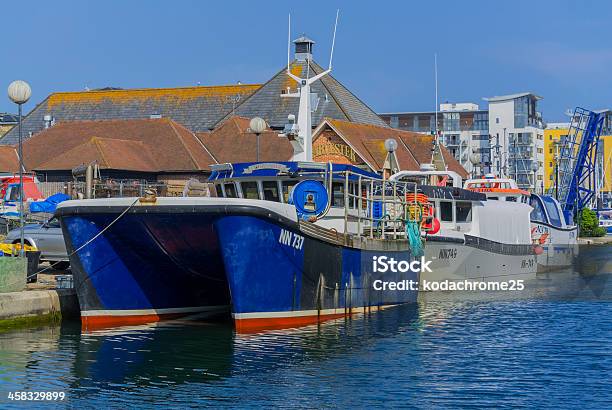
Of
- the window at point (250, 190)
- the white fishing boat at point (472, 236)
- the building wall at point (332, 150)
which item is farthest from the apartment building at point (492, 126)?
the window at point (250, 190)

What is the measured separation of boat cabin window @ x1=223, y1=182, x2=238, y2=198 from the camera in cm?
2616

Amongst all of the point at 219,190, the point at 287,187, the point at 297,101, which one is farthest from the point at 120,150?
the point at 287,187

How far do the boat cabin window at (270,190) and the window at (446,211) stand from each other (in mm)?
10539

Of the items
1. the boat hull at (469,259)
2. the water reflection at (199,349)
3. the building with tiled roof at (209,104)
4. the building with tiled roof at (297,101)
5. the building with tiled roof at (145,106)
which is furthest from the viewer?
the building with tiled roof at (145,106)

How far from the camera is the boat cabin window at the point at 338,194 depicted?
2585 centimetres

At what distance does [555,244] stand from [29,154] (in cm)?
3493

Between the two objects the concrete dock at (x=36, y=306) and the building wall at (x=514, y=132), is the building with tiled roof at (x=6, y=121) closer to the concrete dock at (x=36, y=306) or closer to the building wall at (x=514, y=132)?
the building wall at (x=514, y=132)

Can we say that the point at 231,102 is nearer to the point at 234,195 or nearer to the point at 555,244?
the point at 555,244

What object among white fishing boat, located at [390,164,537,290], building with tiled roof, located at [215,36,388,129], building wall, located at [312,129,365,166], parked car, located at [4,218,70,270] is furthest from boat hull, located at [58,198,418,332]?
building with tiled roof, located at [215,36,388,129]

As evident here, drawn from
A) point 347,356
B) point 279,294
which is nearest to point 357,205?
point 279,294

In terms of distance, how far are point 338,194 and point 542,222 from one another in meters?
25.7

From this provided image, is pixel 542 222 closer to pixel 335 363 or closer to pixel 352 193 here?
pixel 352 193

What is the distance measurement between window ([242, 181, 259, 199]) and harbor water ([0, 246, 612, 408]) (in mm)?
3184

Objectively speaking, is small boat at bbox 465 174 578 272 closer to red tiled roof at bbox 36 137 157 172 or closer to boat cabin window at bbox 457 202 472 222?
boat cabin window at bbox 457 202 472 222
